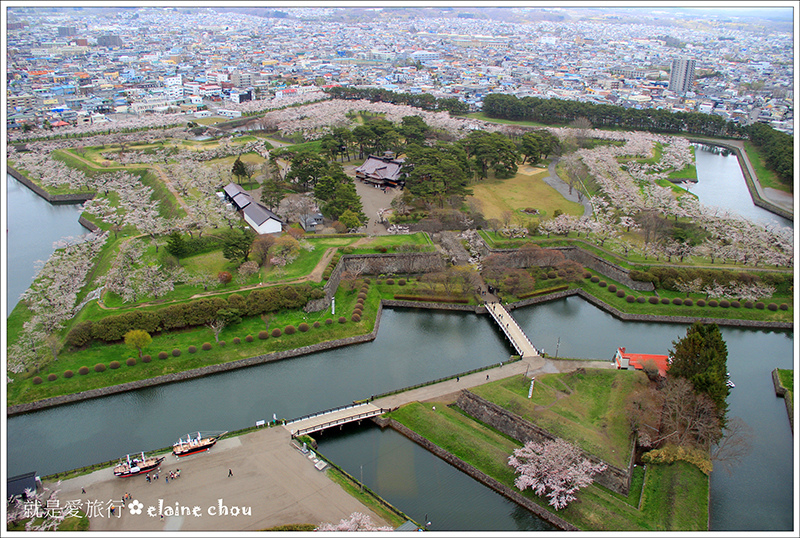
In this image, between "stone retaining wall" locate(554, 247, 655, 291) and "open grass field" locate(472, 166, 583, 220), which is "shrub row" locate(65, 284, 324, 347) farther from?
"open grass field" locate(472, 166, 583, 220)

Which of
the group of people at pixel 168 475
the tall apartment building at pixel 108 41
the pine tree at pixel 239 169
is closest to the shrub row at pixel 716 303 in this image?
the group of people at pixel 168 475

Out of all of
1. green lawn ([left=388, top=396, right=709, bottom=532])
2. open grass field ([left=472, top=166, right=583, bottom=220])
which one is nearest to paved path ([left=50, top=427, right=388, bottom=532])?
green lawn ([left=388, top=396, right=709, bottom=532])

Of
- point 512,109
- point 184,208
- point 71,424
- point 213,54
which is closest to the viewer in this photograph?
point 71,424

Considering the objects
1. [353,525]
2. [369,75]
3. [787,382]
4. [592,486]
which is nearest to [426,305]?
[592,486]

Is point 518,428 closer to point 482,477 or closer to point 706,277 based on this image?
point 482,477

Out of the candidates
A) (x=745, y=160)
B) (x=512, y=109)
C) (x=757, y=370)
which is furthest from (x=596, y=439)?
(x=512, y=109)

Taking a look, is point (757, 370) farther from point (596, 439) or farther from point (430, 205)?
point (430, 205)

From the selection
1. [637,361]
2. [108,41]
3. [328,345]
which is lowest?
[328,345]
